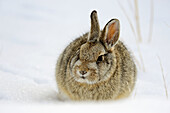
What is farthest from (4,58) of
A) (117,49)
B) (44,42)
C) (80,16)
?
(80,16)

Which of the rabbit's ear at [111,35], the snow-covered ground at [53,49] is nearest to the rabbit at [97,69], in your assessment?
the rabbit's ear at [111,35]

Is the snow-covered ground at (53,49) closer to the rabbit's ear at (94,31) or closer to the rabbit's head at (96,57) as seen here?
the rabbit's head at (96,57)

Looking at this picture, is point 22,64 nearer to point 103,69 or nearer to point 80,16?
point 103,69

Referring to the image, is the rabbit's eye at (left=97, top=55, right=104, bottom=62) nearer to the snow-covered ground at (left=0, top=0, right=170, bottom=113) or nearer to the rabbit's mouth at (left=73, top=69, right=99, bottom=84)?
the rabbit's mouth at (left=73, top=69, right=99, bottom=84)

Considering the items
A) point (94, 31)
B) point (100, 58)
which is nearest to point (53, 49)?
point (94, 31)

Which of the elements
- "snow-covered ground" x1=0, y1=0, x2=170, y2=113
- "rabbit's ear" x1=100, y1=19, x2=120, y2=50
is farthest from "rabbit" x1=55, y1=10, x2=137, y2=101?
"snow-covered ground" x1=0, y1=0, x2=170, y2=113

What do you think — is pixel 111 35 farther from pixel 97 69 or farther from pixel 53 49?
pixel 53 49
